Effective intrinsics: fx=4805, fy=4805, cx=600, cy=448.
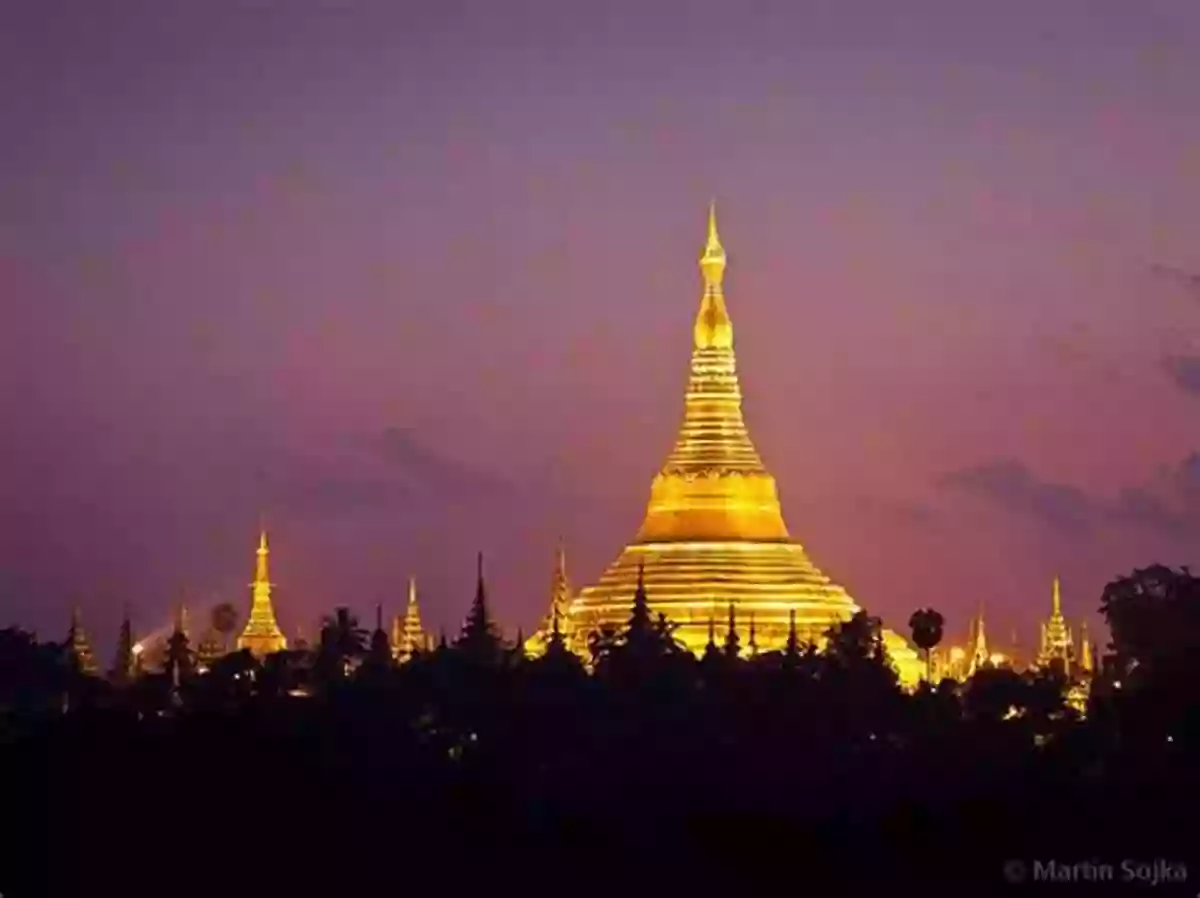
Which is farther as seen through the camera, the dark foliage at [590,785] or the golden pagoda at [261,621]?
the golden pagoda at [261,621]

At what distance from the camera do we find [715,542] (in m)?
126

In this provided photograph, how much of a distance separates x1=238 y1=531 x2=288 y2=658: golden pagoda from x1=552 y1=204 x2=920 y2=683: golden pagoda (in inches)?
388

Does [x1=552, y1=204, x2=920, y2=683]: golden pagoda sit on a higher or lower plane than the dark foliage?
higher

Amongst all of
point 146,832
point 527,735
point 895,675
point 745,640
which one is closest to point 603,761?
point 527,735

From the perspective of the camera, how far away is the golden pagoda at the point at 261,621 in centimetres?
13200

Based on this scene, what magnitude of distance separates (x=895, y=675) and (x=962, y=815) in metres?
20.1

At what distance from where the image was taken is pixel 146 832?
3135 inches

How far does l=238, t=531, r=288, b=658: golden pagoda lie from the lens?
13200 centimetres

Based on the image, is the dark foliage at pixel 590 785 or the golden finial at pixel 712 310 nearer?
the dark foliage at pixel 590 785

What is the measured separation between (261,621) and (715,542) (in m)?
14.7

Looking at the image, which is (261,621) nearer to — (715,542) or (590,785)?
(715,542)

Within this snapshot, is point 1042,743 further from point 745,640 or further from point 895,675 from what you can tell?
point 745,640

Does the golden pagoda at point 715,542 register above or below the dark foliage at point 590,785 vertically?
above

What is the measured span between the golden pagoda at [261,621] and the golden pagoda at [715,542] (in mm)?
9866
